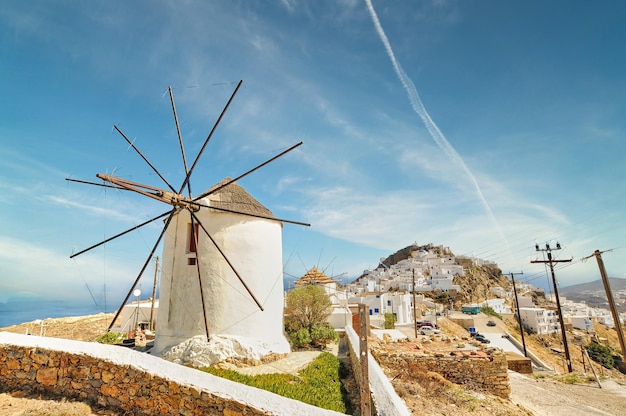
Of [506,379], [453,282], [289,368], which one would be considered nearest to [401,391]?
[289,368]

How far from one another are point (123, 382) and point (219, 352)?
209 inches

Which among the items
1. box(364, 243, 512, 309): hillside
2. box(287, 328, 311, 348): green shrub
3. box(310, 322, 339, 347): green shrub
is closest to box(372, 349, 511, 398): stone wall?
box(310, 322, 339, 347): green shrub

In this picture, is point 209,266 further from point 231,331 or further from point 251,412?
point 251,412

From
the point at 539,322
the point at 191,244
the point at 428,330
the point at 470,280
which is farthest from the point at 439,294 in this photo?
the point at 191,244

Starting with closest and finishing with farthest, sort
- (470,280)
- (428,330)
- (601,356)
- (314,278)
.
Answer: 1. (314,278)
2. (428,330)
3. (601,356)
4. (470,280)

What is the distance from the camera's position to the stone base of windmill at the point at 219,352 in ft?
35.0

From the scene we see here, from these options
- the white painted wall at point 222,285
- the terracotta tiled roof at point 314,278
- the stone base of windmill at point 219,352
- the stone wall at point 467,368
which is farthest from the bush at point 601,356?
the stone base of windmill at point 219,352

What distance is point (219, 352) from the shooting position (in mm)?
10812

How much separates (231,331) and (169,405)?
621cm

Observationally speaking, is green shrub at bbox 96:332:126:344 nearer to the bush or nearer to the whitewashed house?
the bush

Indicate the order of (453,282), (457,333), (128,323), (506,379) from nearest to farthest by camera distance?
(506,379), (128,323), (457,333), (453,282)

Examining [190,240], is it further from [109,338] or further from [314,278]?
[314,278]

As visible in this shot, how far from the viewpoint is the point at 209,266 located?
11.8 m

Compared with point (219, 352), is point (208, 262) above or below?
above
